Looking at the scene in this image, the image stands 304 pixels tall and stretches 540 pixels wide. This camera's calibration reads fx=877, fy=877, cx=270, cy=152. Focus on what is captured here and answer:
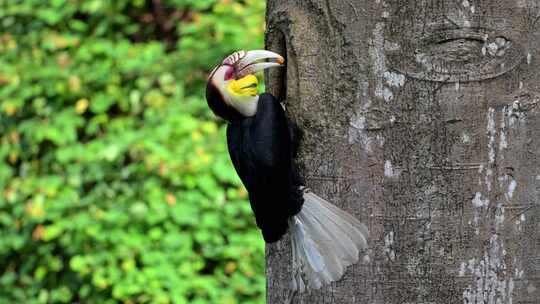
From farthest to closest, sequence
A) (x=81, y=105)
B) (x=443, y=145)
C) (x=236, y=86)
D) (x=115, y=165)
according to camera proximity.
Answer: (x=81, y=105) < (x=115, y=165) < (x=236, y=86) < (x=443, y=145)

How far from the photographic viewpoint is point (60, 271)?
4.81m

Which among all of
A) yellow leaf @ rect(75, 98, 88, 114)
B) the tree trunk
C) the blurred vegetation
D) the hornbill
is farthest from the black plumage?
yellow leaf @ rect(75, 98, 88, 114)

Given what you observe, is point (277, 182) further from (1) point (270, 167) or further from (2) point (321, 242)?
(2) point (321, 242)

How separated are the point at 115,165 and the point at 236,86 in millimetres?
2678

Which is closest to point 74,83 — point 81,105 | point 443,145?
point 81,105

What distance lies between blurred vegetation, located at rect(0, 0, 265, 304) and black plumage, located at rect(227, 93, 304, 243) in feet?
7.77

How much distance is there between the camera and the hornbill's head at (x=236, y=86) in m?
2.11

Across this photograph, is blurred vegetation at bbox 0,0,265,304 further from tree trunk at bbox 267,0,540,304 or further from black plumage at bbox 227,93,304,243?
tree trunk at bbox 267,0,540,304

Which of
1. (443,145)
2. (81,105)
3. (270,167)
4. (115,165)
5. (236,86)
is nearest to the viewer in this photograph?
(443,145)

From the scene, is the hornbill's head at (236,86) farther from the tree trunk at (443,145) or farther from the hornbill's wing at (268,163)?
the tree trunk at (443,145)

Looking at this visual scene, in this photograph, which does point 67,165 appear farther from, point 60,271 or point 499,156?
point 499,156

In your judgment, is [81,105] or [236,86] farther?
[81,105]

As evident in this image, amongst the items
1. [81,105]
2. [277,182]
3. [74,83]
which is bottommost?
[277,182]

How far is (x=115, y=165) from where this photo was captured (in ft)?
15.4
